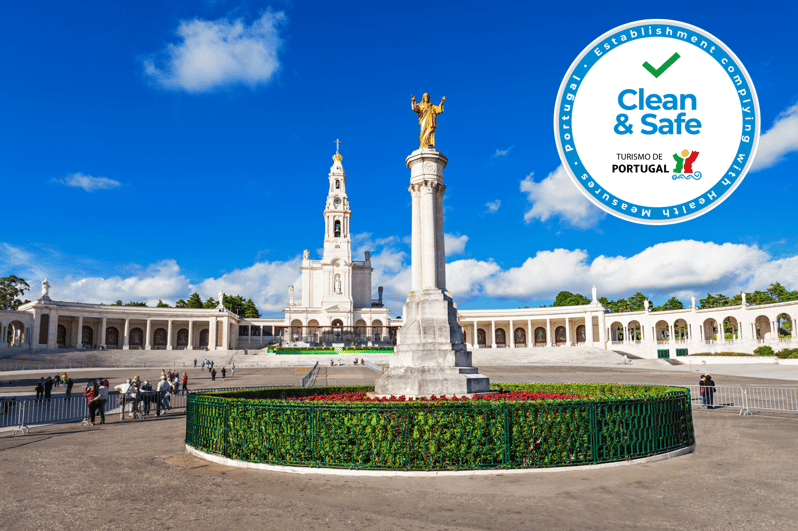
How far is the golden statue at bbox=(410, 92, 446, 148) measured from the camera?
1756 cm

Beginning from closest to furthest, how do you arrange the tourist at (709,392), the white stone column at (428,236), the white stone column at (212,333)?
the white stone column at (428,236), the tourist at (709,392), the white stone column at (212,333)

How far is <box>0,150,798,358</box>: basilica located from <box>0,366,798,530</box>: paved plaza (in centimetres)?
6262

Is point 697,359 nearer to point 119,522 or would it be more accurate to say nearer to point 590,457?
point 590,457

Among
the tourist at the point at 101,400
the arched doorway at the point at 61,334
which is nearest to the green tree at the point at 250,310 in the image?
the arched doorway at the point at 61,334

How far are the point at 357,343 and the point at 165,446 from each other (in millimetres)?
69255

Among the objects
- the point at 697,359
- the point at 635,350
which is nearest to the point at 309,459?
the point at 697,359

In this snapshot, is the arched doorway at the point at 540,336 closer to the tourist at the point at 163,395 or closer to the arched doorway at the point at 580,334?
the arched doorway at the point at 580,334

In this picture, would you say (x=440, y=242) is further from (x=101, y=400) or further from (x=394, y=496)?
(x=101, y=400)

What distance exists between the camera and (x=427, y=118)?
1761 centimetres

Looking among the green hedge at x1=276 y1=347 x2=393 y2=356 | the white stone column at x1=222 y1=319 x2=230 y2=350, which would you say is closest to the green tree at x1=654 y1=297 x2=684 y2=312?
the green hedge at x1=276 y1=347 x2=393 y2=356

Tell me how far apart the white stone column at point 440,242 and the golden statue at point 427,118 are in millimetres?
1644

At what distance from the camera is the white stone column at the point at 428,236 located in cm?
1672

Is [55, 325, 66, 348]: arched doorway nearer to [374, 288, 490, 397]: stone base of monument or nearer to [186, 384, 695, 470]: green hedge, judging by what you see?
[374, 288, 490, 397]: stone base of monument

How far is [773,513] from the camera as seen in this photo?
22.4 feet
